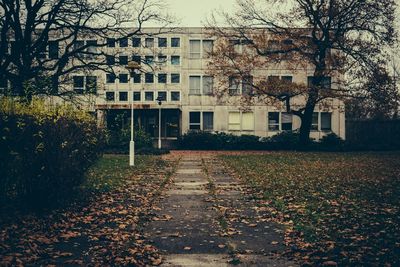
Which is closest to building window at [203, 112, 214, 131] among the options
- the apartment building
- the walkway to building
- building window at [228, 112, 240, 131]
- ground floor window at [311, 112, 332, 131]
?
the apartment building

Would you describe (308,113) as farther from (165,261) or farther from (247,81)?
(165,261)

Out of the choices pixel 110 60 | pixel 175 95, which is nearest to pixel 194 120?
pixel 175 95

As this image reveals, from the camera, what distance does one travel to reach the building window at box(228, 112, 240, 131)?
42656 mm

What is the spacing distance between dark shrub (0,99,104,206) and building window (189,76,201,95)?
3468cm

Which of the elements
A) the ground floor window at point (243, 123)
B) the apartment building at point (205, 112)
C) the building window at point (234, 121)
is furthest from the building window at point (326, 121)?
the building window at point (234, 121)

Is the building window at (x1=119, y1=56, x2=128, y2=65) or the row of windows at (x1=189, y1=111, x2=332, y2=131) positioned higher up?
the building window at (x1=119, y1=56, x2=128, y2=65)

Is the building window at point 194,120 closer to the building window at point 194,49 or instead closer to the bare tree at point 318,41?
the building window at point 194,49

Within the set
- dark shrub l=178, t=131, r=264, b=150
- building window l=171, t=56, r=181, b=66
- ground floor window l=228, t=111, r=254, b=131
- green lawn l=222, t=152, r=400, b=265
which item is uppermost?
building window l=171, t=56, r=181, b=66

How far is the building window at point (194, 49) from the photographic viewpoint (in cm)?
4341

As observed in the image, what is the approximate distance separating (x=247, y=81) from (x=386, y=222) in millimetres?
25374

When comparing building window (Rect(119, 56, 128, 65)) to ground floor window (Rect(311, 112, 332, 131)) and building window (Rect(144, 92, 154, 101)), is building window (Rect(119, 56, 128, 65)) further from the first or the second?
ground floor window (Rect(311, 112, 332, 131))

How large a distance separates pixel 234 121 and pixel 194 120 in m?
4.13

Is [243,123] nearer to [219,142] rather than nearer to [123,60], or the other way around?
[219,142]

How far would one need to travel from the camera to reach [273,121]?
42594 millimetres
